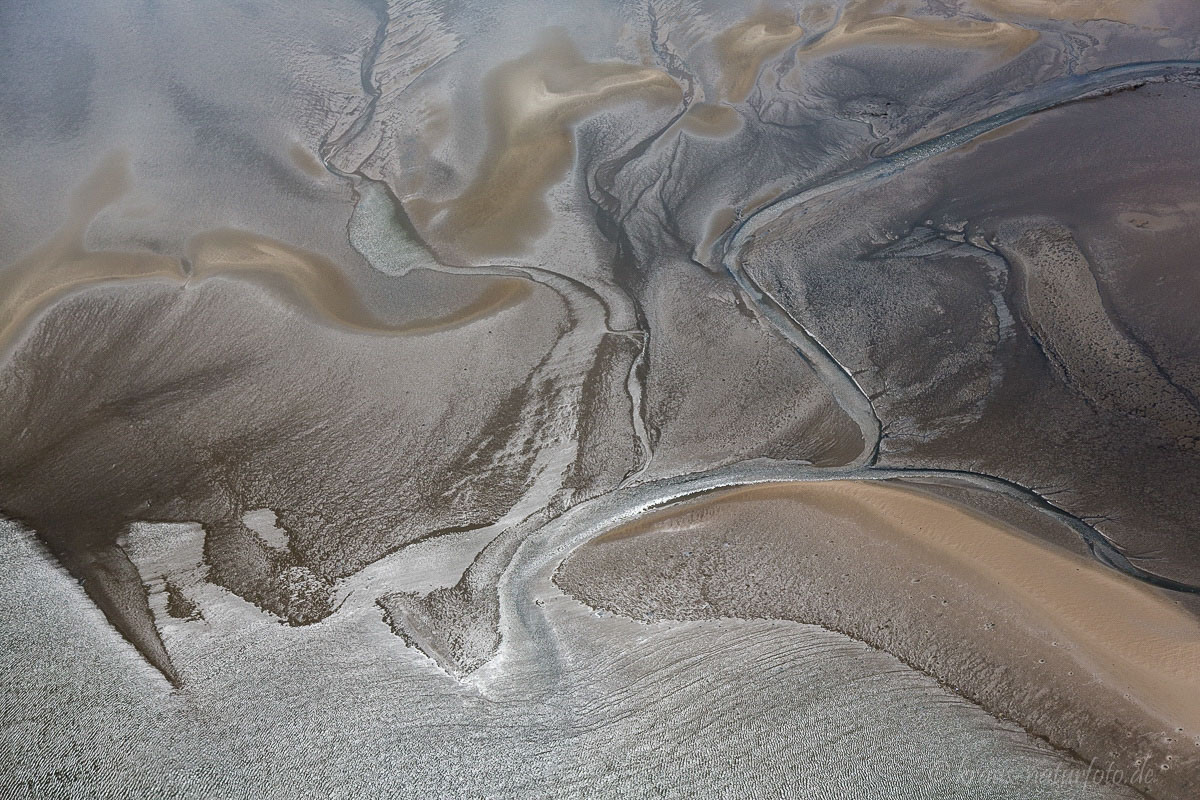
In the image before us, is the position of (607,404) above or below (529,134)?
below

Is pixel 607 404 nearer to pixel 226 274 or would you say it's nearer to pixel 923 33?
pixel 226 274

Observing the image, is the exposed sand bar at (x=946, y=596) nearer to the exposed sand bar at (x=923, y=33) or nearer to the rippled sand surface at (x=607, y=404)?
the rippled sand surface at (x=607, y=404)

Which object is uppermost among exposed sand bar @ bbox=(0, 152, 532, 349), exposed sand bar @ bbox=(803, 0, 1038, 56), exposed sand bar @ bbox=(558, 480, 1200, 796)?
exposed sand bar @ bbox=(803, 0, 1038, 56)

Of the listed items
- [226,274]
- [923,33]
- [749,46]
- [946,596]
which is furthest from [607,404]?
[923,33]

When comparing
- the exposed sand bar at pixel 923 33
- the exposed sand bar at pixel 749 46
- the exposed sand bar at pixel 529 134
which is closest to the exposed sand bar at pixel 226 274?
the exposed sand bar at pixel 529 134

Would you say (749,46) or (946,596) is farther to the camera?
(749,46)

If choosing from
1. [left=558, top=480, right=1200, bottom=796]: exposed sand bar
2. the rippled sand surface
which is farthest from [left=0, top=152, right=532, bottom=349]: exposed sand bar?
[left=558, top=480, right=1200, bottom=796]: exposed sand bar

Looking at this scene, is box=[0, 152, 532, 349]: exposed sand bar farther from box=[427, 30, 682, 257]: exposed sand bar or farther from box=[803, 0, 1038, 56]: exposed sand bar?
box=[803, 0, 1038, 56]: exposed sand bar

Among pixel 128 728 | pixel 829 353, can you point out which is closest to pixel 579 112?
pixel 829 353
